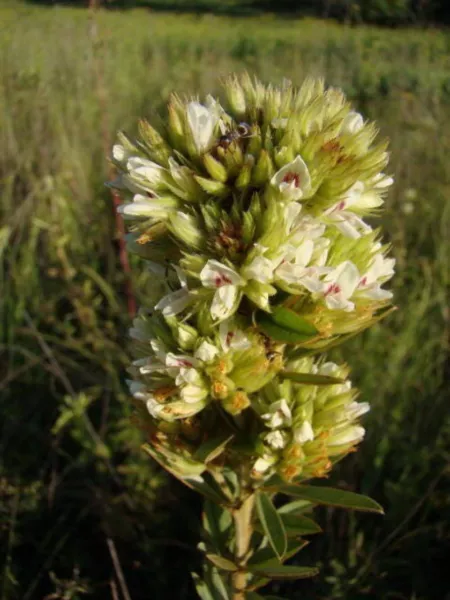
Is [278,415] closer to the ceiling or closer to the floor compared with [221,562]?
closer to the ceiling

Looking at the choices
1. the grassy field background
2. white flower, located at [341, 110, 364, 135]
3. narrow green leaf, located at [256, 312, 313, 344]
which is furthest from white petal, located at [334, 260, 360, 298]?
the grassy field background

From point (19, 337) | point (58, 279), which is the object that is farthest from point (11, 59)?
point (19, 337)

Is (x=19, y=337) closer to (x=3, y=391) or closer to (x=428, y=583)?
(x=3, y=391)

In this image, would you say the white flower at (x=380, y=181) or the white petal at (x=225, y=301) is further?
the white flower at (x=380, y=181)

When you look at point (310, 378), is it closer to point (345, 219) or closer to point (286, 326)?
point (286, 326)

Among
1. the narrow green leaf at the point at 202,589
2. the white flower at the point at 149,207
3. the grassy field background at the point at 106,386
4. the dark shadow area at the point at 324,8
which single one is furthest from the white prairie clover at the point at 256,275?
the dark shadow area at the point at 324,8

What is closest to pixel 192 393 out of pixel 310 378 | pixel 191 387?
pixel 191 387

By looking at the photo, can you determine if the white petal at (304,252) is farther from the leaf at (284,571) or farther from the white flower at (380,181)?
the leaf at (284,571)
